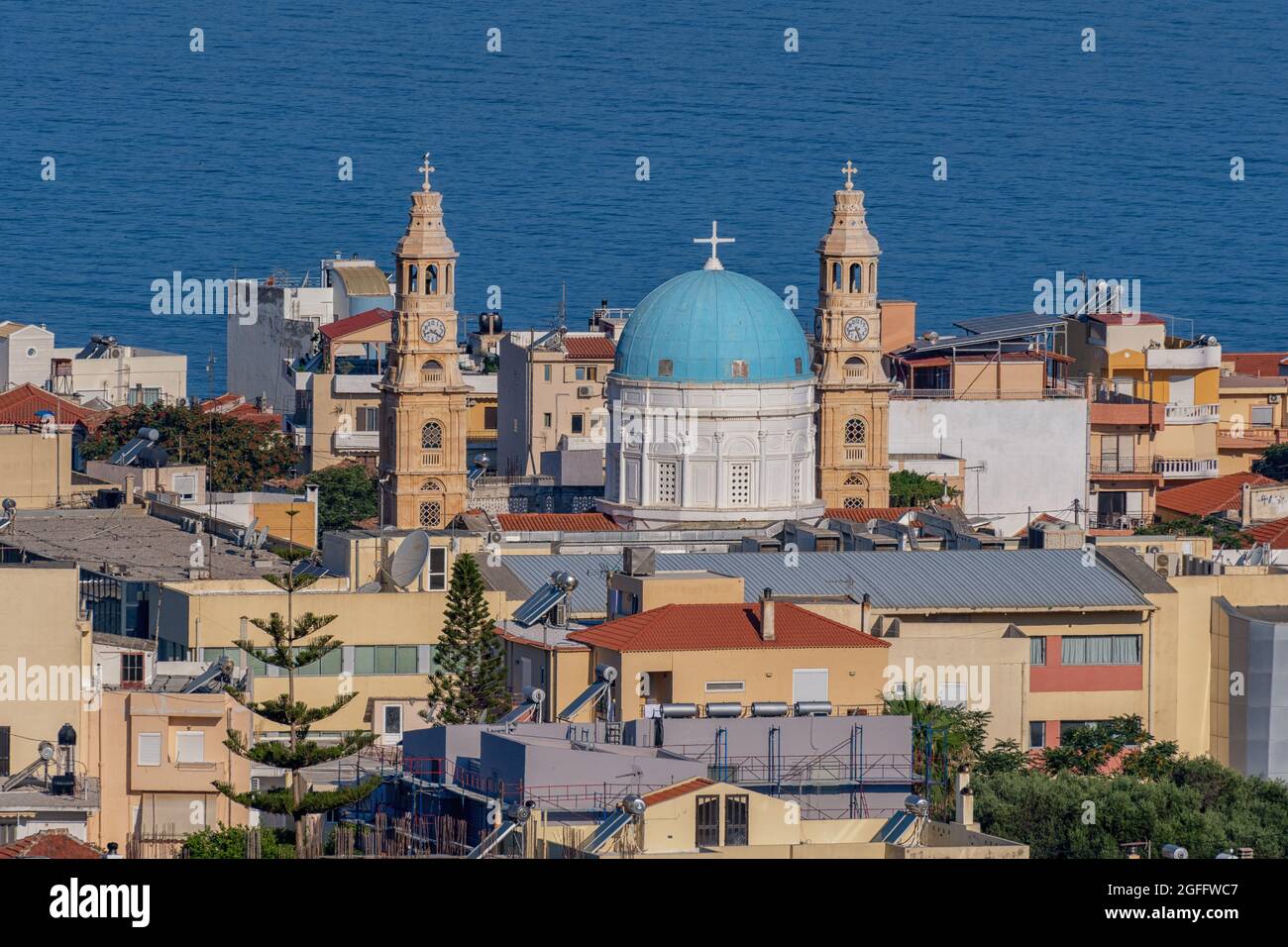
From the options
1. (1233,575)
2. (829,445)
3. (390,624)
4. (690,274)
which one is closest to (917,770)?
(390,624)

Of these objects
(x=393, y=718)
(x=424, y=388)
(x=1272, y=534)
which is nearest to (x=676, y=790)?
(x=393, y=718)

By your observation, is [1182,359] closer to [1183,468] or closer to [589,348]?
[1183,468]

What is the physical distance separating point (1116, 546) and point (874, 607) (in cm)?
909

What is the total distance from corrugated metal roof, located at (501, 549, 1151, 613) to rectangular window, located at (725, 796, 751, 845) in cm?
2252

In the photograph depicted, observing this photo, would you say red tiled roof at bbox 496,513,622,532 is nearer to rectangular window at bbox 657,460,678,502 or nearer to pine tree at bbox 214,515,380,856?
rectangular window at bbox 657,460,678,502

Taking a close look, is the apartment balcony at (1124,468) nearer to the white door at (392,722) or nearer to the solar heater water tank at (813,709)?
the white door at (392,722)

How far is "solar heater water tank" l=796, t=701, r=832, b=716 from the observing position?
4431cm

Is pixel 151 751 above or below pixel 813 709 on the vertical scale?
below

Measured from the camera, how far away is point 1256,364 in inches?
5689

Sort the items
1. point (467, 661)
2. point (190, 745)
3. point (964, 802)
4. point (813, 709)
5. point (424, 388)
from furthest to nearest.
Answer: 1. point (424, 388)
2. point (467, 661)
3. point (813, 709)
4. point (190, 745)
5. point (964, 802)

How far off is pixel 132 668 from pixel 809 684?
1115 cm
